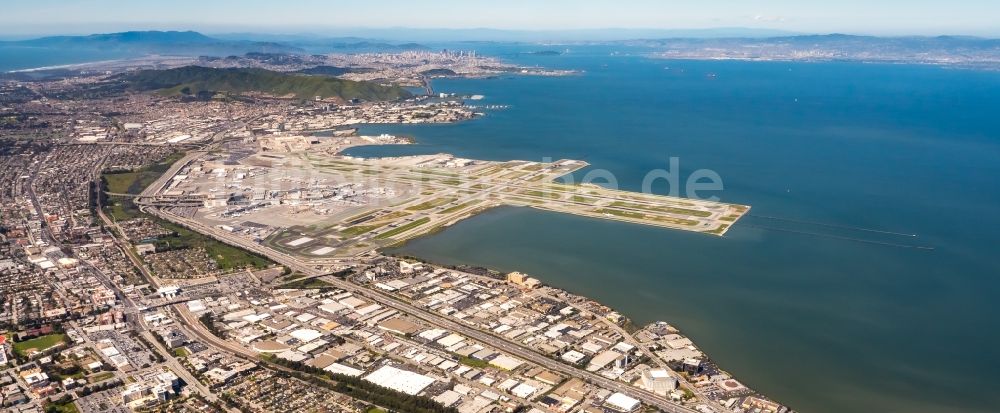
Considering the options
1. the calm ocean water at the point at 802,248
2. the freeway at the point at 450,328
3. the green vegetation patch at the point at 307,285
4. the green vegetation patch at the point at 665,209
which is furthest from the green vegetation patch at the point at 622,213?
the green vegetation patch at the point at 307,285

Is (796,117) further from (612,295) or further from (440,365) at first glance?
(440,365)

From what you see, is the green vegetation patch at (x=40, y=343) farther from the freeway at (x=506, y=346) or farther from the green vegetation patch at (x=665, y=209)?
the green vegetation patch at (x=665, y=209)

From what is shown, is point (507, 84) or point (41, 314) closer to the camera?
point (41, 314)

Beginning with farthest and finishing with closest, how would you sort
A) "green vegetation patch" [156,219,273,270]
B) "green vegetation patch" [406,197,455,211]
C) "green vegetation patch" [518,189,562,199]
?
"green vegetation patch" [518,189,562,199], "green vegetation patch" [406,197,455,211], "green vegetation patch" [156,219,273,270]

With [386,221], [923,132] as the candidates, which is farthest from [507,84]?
[386,221]

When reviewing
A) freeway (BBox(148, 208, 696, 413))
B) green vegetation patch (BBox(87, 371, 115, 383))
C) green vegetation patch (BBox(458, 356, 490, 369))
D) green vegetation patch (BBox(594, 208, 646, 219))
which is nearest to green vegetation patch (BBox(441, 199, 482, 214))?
green vegetation patch (BBox(594, 208, 646, 219))

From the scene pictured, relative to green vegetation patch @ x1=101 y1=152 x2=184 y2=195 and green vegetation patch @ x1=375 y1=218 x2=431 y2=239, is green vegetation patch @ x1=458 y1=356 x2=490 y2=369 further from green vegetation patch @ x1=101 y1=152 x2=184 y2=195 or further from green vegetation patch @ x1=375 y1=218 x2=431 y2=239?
green vegetation patch @ x1=101 y1=152 x2=184 y2=195

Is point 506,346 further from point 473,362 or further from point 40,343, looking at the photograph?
point 40,343
